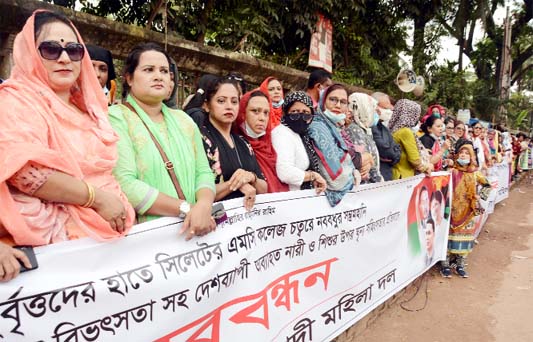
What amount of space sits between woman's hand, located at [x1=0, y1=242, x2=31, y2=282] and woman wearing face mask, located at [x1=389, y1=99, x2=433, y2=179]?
3.54 m

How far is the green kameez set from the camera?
5.49 ft

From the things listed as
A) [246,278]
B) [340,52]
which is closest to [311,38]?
[340,52]

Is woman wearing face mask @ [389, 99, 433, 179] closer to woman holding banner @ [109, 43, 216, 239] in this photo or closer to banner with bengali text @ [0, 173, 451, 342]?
banner with bengali text @ [0, 173, 451, 342]

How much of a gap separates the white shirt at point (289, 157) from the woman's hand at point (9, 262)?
162cm

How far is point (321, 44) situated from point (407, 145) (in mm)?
3960

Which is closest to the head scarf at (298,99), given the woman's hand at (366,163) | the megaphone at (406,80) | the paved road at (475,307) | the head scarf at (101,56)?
the woman's hand at (366,163)

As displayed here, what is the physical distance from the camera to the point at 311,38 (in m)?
7.27

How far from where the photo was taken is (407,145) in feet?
13.5

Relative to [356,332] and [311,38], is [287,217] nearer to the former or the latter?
[356,332]

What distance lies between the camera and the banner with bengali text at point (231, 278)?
135cm

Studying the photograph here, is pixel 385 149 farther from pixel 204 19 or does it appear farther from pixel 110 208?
pixel 204 19

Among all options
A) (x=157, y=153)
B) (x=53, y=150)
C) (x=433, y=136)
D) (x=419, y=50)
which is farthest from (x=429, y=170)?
(x=419, y=50)

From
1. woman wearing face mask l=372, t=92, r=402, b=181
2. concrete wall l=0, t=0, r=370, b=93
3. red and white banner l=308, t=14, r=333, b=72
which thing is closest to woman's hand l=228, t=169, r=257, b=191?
concrete wall l=0, t=0, r=370, b=93

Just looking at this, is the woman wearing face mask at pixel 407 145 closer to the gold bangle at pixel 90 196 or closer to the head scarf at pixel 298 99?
the head scarf at pixel 298 99
